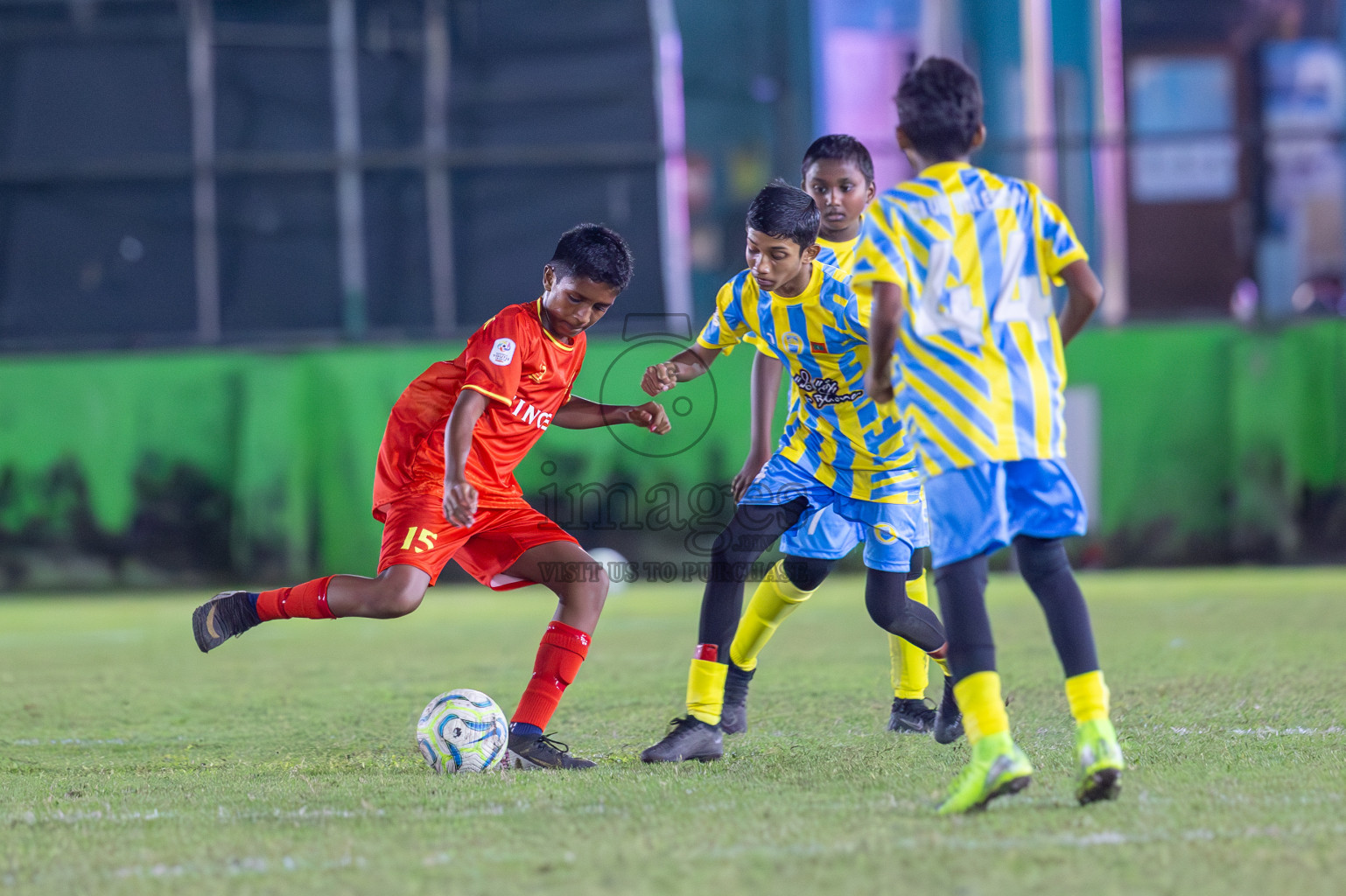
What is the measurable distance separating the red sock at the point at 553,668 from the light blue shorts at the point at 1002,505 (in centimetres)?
129

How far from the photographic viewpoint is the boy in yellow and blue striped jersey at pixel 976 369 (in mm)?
3074

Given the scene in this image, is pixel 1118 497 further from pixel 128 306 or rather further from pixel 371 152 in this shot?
pixel 128 306

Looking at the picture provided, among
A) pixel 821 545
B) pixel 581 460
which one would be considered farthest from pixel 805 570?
pixel 581 460

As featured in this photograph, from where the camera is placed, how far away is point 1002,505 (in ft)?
10.1

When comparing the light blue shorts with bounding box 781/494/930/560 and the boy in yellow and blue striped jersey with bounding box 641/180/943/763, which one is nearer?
the boy in yellow and blue striped jersey with bounding box 641/180/943/763

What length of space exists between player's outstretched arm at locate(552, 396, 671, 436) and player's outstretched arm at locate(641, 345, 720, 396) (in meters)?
0.11

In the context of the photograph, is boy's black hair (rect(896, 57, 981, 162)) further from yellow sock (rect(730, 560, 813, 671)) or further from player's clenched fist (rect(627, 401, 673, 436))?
yellow sock (rect(730, 560, 813, 671))

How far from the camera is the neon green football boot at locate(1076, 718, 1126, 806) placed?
294cm

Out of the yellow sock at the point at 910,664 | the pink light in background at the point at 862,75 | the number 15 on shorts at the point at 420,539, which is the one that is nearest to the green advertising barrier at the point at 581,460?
the pink light in background at the point at 862,75

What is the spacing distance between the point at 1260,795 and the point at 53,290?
11637 mm

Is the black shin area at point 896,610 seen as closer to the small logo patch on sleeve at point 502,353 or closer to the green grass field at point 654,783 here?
the green grass field at point 654,783

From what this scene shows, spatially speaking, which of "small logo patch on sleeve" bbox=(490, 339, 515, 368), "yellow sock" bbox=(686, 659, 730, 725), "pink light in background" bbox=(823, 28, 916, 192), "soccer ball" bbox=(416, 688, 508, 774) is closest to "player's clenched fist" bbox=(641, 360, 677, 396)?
"small logo patch on sleeve" bbox=(490, 339, 515, 368)

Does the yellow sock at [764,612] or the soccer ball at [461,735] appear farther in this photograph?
the yellow sock at [764,612]

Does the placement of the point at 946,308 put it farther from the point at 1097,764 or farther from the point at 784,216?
the point at 1097,764
